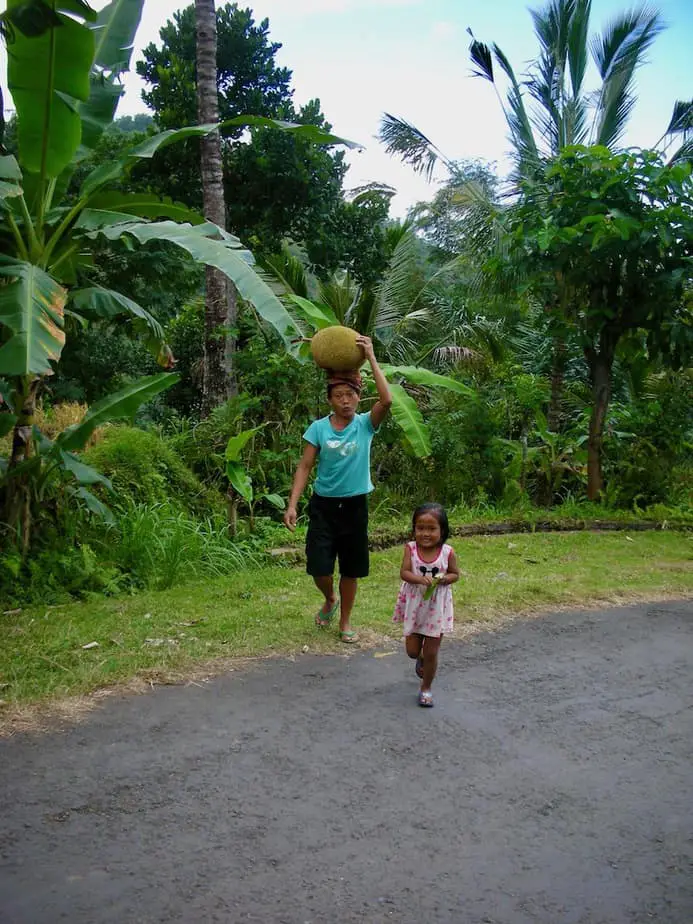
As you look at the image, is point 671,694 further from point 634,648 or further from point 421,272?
point 421,272

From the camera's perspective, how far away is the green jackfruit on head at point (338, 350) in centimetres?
505

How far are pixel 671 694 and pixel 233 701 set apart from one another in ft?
7.91

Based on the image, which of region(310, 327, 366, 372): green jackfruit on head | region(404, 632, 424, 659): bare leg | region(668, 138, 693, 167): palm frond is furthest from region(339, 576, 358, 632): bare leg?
region(668, 138, 693, 167): palm frond

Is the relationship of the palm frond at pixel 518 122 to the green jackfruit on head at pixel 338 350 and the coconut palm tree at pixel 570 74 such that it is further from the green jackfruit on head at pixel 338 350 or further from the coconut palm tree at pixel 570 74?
the green jackfruit on head at pixel 338 350

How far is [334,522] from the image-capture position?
5.31m

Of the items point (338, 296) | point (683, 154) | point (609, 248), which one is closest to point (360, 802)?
point (609, 248)

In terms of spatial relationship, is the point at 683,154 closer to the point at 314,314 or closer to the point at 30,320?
the point at 314,314

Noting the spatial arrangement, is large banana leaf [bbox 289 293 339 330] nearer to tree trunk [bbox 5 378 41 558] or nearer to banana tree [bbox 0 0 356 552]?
banana tree [bbox 0 0 356 552]

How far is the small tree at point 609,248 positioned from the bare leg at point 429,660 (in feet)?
18.7

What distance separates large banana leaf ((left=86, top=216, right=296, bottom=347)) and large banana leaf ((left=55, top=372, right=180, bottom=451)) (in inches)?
39.0

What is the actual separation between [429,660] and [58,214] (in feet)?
13.9

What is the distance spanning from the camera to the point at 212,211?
978 cm

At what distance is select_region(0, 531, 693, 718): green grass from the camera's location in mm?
4633

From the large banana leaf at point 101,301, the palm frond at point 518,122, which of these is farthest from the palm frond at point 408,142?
the large banana leaf at point 101,301
